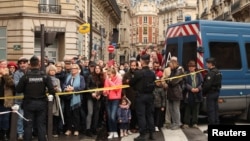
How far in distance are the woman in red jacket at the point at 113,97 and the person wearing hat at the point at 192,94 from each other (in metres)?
2.12

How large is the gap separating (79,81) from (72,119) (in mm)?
1023

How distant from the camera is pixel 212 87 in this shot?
34.1 ft

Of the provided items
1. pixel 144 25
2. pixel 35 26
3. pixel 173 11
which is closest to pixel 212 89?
pixel 35 26

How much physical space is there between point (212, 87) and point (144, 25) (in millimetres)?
140397

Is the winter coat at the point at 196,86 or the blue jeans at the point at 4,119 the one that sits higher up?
the winter coat at the point at 196,86

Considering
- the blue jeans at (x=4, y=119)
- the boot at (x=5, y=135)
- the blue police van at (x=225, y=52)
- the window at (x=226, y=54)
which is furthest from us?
the window at (x=226, y=54)

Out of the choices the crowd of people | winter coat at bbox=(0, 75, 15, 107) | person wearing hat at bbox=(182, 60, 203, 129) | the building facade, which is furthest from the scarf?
the building facade

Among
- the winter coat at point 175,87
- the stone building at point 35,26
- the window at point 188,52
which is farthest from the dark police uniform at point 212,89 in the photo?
the stone building at point 35,26

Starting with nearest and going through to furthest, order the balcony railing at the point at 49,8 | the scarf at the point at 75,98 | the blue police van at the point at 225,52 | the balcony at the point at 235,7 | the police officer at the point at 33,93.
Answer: the police officer at the point at 33,93, the scarf at the point at 75,98, the blue police van at the point at 225,52, the balcony railing at the point at 49,8, the balcony at the point at 235,7

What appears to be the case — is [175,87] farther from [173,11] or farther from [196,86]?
[173,11]

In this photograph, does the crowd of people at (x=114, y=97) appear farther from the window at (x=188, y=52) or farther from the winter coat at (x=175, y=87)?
the window at (x=188, y=52)

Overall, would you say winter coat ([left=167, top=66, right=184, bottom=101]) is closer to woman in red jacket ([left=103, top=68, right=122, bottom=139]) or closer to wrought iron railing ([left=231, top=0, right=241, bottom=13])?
woman in red jacket ([left=103, top=68, right=122, bottom=139])

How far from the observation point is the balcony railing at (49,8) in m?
26.8

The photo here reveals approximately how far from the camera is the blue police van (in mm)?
11758
